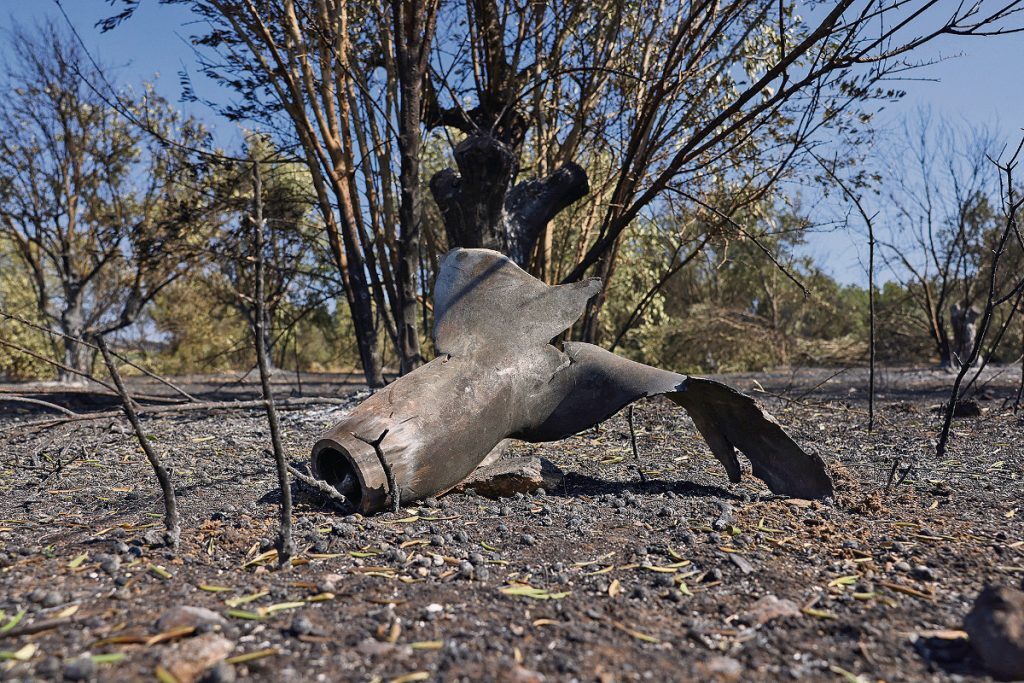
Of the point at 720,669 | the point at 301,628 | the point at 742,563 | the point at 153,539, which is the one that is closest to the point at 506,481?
the point at 742,563

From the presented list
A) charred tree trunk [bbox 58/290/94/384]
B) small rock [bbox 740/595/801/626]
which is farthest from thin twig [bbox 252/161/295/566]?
charred tree trunk [bbox 58/290/94/384]

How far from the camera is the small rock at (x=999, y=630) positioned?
154cm

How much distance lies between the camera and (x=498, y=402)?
3.25 metres

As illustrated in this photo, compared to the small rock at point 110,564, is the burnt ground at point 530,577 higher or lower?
lower

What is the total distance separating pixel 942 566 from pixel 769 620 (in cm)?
80

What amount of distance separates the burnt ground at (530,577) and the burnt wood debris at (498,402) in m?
0.15

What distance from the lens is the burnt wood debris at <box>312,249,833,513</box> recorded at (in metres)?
2.88

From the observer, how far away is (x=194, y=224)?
744 centimetres

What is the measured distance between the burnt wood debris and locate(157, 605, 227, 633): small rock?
940 mm

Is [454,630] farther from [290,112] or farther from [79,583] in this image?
[290,112]

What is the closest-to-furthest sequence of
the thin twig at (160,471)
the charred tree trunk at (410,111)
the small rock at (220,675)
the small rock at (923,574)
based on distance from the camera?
the small rock at (220,675)
the thin twig at (160,471)
the small rock at (923,574)
the charred tree trunk at (410,111)

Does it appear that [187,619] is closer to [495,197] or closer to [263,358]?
[263,358]

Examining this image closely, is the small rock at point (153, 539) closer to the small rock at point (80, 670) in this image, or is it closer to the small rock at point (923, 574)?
the small rock at point (80, 670)

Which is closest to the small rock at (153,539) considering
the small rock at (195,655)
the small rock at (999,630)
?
the small rock at (195,655)
